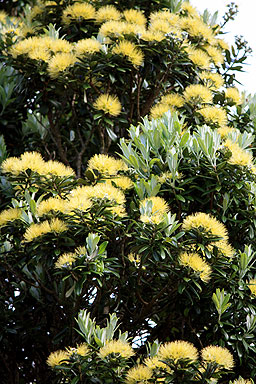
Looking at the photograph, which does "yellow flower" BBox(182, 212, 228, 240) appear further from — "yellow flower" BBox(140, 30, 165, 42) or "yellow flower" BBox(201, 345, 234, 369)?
"yellow flower" BBox(140, 30, 165, 42)

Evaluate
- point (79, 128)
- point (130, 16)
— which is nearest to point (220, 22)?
point (130, 16)

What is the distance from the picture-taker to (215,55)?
6328 mm

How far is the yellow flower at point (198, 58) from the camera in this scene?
5898mm

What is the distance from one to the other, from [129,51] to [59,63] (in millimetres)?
614

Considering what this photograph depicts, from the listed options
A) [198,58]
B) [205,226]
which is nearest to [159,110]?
[198,58]

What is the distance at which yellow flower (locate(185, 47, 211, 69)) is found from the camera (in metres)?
5.90

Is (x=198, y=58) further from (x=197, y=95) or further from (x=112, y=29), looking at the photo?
(x=112, y=29)

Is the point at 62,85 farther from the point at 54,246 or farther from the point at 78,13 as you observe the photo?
the point at 54,246

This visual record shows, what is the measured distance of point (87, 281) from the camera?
14.7ft

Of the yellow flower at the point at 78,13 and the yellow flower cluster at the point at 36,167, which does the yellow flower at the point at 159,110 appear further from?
the yellow flower at the point at 78,13

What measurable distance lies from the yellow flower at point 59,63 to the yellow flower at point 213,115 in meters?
1.20

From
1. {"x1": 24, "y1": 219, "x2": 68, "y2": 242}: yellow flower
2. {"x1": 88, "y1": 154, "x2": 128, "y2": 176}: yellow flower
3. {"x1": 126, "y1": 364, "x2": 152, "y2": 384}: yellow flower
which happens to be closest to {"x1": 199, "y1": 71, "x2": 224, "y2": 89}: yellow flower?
{"x1": 88, "y1": 154, "x2": 128, "y2": 176}: yellow flower

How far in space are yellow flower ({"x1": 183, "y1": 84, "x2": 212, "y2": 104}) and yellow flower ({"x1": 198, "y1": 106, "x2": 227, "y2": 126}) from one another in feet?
0.34

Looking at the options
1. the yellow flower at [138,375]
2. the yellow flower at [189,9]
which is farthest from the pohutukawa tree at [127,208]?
the yellow flower at [189,9]
